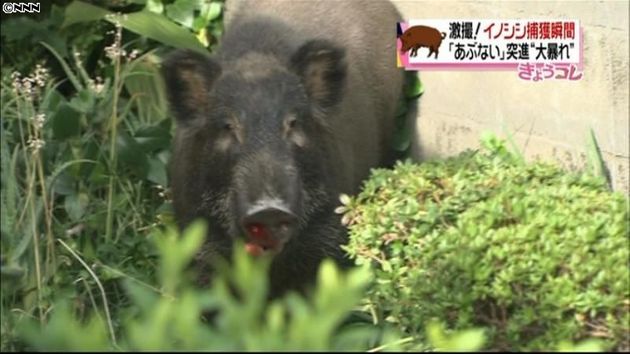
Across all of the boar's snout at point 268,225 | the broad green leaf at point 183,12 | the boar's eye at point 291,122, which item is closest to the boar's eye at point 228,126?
the boar's eye at point 291,122

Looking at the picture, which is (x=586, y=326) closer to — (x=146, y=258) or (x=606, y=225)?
(x=606, y=225)

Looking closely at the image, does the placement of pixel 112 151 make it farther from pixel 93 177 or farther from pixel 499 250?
pixel 499 250

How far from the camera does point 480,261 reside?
407cm

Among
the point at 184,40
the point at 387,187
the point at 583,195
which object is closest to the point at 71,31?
the point at 184,40

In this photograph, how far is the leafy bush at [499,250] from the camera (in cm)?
393

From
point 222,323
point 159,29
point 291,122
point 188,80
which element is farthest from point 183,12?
point 222,323

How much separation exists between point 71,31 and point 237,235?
9.50 ft

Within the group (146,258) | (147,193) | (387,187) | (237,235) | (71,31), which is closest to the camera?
(387,187)

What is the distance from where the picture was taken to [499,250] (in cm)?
406

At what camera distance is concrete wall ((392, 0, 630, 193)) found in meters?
5.30

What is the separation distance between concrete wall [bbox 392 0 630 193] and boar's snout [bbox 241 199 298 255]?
129 centimetres

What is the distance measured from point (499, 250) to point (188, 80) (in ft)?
6.95

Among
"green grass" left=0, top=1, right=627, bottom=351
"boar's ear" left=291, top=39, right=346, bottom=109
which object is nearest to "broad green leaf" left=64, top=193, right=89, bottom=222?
"green grass" left=0, top=1, right=627, bottom=351
